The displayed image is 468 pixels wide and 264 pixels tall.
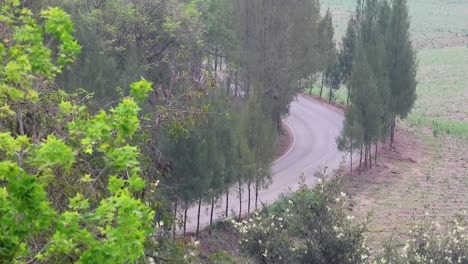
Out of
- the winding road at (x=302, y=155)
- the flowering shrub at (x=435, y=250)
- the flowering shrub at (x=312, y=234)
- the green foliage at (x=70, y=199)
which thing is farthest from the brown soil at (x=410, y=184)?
the green foliage at (x=70, y=199)

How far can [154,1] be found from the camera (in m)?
26.5

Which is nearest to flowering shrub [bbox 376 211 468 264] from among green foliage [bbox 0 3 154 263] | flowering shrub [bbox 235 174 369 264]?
flowering shrub [bbox 235 174 369 264]

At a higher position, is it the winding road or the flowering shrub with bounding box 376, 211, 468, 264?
the flowering shrub with bounding box 376, 211, 468, 264

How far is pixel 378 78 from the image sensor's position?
2931cm

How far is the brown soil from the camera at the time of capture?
22469mm

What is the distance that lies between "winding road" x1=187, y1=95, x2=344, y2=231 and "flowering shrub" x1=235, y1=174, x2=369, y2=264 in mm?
5429

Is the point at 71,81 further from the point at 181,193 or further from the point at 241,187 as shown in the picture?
the point at 241,187

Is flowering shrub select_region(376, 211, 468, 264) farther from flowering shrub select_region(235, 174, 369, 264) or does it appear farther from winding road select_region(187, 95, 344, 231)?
winding road select_region(187, 95, 344, 231)

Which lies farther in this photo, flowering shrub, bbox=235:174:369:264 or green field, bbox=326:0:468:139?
green field, bbox=326:0:468:139

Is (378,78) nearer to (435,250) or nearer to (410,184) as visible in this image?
(410,184)

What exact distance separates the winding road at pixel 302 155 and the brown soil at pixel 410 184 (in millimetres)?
1985

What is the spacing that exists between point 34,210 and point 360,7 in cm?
3308

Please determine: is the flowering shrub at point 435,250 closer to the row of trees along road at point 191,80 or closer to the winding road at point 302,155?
the row of trees along road at point 191,80

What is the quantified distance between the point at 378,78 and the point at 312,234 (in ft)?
56.4
